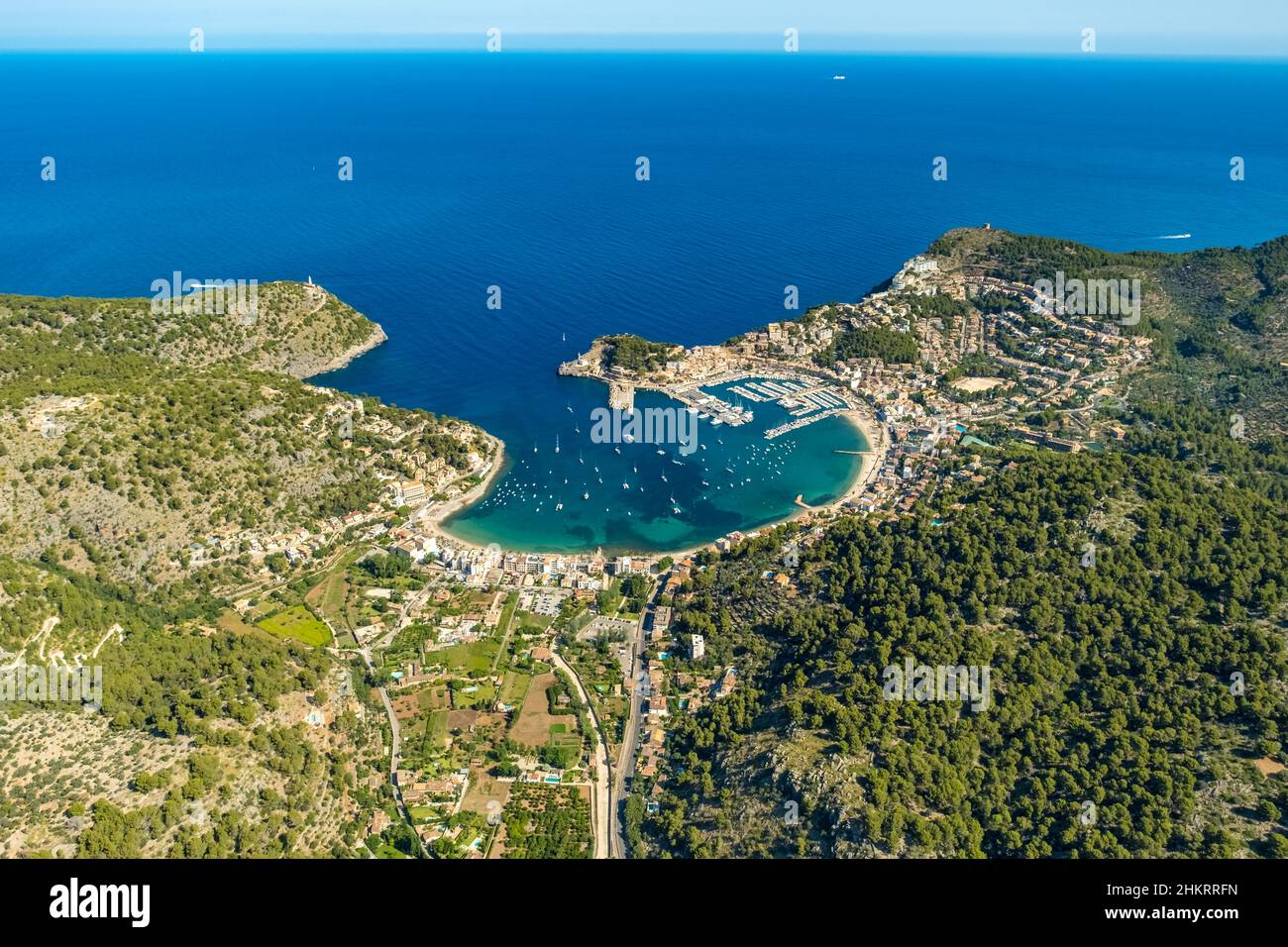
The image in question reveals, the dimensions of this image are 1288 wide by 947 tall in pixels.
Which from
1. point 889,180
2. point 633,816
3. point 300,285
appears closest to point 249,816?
point 633,816

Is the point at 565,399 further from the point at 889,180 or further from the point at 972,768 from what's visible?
the point at 889,180

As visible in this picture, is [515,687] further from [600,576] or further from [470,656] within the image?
[600,576]

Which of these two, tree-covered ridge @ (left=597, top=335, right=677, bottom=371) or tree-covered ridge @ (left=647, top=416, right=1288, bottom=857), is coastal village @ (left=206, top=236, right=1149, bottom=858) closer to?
tree-covered ridge @ (left=597, top=335, right=677, bottom=371)

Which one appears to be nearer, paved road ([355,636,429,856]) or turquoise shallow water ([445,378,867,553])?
paved road ([355,636,429,856])

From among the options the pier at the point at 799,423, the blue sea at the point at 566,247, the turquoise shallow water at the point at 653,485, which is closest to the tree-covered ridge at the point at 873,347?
the pier at the point at 799,423

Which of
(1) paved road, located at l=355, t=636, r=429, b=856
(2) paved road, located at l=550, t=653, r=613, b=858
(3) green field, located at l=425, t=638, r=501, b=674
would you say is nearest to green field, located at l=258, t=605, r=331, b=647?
(1) paved road, located at l=355, t=636, r=429, b=856

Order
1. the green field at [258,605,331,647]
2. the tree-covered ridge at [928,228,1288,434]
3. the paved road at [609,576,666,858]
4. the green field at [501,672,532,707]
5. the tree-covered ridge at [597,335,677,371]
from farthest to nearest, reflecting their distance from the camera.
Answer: the tree-covered ridge at [597,335,677,371], the tree-covered ridge at [928,228,1288,434], the green field at [258,605,331,647], the green field at [501,672,532,707], the paved road at [609,576,666,858]
